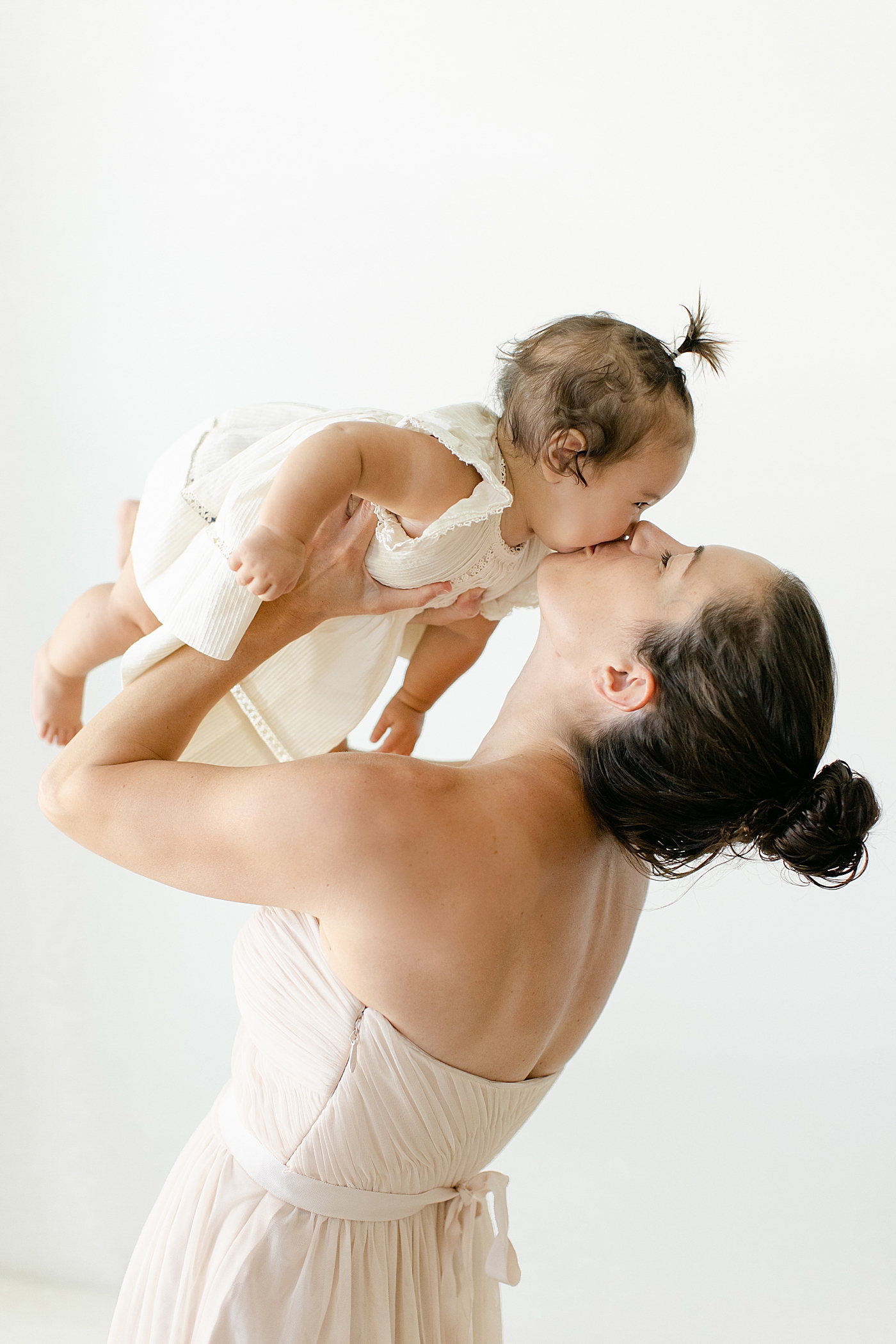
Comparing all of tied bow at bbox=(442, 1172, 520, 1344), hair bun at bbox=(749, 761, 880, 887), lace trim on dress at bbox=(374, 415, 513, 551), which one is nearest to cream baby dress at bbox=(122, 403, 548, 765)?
lace trim on dress at bbox=(374, 415, 513, 551)

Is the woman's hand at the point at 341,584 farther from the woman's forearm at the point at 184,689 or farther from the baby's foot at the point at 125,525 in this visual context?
the baby's foot at the point at 125,525

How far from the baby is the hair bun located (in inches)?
15.1

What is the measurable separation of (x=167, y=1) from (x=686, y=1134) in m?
2.57

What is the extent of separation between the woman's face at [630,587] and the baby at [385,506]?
0.21 feet

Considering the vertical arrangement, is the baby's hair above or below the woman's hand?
above

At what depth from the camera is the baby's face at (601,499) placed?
1.33m

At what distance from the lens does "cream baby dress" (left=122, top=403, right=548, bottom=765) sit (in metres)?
1.25

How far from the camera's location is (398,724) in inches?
65.5

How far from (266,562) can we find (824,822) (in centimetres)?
59

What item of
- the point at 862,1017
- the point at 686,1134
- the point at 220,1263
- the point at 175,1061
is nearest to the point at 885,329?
the point at 862,1017

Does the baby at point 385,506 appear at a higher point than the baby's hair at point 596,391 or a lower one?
lower

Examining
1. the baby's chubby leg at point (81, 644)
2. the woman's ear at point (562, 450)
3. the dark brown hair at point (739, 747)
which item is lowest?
the dark brown hair at point (739, 747)

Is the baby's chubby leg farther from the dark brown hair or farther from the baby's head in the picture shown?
the dark brown hair

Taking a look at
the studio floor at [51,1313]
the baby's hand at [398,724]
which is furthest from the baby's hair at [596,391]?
the studio floor at [51,1313]
